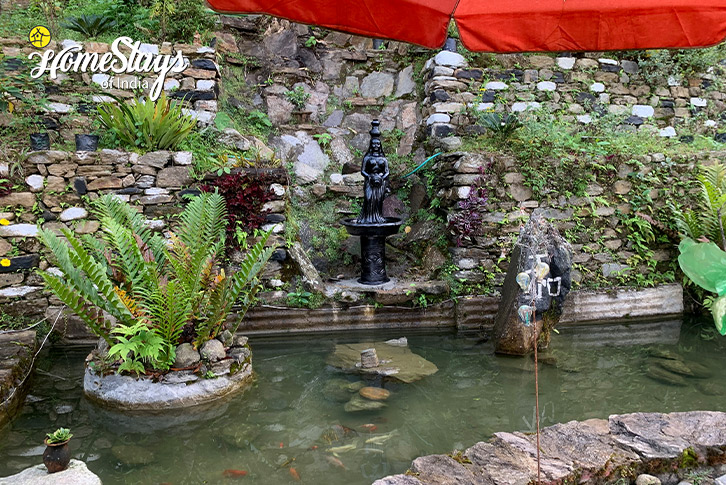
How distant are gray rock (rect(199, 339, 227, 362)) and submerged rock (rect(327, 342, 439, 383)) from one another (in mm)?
979

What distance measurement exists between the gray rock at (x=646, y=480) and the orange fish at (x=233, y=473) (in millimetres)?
2042

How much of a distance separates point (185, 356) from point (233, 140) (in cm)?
295

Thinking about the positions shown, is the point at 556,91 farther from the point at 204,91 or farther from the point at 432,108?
the point at 204,91

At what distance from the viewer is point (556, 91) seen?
22.9 feet

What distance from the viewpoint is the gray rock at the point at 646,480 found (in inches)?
94.2

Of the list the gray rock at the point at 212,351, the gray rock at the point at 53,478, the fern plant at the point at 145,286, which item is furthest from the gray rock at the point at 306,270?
the gray rock at the point at 53,478

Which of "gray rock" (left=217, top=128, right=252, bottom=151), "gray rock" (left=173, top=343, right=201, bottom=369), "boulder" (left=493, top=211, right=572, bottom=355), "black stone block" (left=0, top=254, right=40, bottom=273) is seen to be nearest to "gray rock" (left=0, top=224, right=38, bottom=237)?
"black stone block" (left=0, top=254, right=40, bottom=273)

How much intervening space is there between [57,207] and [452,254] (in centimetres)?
425

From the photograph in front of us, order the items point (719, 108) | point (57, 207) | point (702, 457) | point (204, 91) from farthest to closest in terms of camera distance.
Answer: point (719, 108) < point (204, 91) < point (57, 207) < point (702, 457)

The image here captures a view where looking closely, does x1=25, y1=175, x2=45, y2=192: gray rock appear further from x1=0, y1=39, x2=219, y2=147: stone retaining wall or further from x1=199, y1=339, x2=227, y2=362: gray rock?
x1=199, y1=339, x2=227, y2=362: gray rock

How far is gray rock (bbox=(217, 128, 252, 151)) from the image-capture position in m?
5.77

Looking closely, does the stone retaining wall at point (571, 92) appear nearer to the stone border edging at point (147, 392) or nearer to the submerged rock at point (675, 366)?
the submerged rock at point (675, 366)

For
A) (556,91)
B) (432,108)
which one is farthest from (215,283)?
(556,91)

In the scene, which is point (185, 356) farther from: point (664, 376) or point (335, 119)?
point (335, 119)
